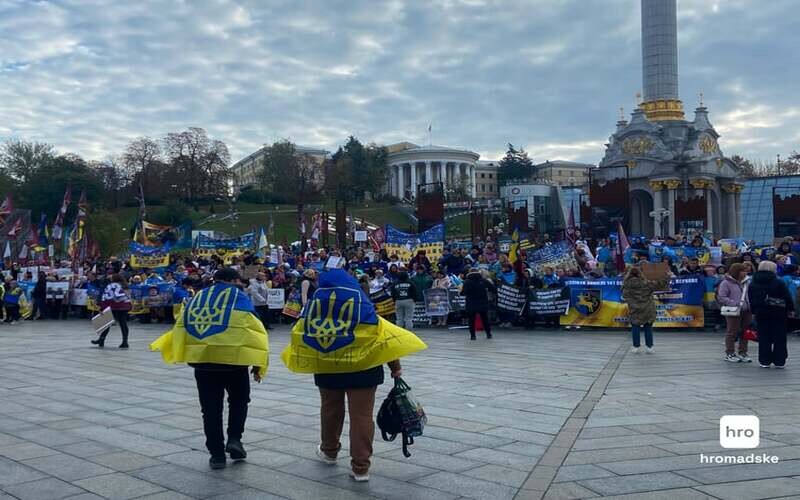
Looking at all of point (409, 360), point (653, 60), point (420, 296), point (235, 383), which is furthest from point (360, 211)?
point (235, 383)

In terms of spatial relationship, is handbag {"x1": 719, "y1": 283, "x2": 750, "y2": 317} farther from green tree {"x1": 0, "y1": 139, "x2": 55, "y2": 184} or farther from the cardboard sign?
green tree {"x1": 0, "y1": 139, "x2": 55, "y2": 184}

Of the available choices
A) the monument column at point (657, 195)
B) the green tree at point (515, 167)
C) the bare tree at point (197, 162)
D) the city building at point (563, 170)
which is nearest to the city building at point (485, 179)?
the city building at point (563, 170)

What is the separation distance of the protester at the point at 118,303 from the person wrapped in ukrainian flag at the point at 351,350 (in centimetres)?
1098

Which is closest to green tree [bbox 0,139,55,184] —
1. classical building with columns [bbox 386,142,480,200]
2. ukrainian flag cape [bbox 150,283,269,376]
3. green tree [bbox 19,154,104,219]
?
green tree [bbox 19,154,104,219]

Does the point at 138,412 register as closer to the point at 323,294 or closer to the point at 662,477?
the point at 323,294

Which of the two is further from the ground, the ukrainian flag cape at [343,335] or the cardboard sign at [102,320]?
the ukrainian flag cape at [343,335]

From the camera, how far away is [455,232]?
226ft

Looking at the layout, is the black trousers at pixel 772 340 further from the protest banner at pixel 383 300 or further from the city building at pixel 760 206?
the city building at pixel 760 206

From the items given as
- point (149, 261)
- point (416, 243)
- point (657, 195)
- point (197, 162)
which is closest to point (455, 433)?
point (416, 243)

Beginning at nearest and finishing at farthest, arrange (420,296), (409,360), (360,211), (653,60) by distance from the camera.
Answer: (409,360)
(420,296)
(653,60)
(360,211)

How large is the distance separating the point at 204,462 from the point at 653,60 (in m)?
49.2

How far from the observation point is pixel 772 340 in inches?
438

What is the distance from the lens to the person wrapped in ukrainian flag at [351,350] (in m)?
5.67

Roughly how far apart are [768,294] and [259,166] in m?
125
